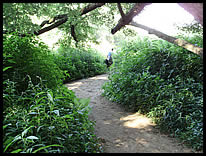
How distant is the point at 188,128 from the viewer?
426 cm

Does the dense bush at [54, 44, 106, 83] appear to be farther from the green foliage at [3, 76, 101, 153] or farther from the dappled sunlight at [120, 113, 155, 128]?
the green foliage at [3, 76, 101, 153]

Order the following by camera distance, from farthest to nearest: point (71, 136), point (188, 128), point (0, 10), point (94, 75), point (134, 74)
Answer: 1. point (94, 75)
2. point (134, 74)
3. point (188, 128)
4. point (0, 10)
5. point (71, 136)

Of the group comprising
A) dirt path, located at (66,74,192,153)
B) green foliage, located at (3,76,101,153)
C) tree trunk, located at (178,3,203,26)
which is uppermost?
tree trunk, located at (178,3,203,26)

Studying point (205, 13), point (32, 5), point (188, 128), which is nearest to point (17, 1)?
point (32, 5)

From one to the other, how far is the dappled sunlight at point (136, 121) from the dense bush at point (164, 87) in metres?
0.17

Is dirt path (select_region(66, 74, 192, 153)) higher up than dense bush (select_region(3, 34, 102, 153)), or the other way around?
dense bush (select_region(3, 34, 102, 153))

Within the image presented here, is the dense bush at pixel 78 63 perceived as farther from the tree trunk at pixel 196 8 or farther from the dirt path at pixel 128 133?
the tree trunk at pixel 196 8

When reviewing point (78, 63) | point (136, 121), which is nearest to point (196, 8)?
point (136, 121)

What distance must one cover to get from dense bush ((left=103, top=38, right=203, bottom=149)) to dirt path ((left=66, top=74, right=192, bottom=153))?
0.28m

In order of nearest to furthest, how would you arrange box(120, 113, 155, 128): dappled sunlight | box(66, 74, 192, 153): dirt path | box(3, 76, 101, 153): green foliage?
box(3, 76, 101, 153): green foliage < box(66, 74, 192, 153): dirt path < box(120, 113, 155, 128): dappled sunlight

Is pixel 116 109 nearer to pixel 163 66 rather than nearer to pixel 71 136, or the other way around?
pixel 163 66

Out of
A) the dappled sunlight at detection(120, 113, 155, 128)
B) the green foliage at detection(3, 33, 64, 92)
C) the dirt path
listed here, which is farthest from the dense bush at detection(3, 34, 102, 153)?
the dappled sunlight at detection(120, 113, 155, 128)

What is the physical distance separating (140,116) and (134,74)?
1559mm

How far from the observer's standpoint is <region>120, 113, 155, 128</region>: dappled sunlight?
15.7 ft
